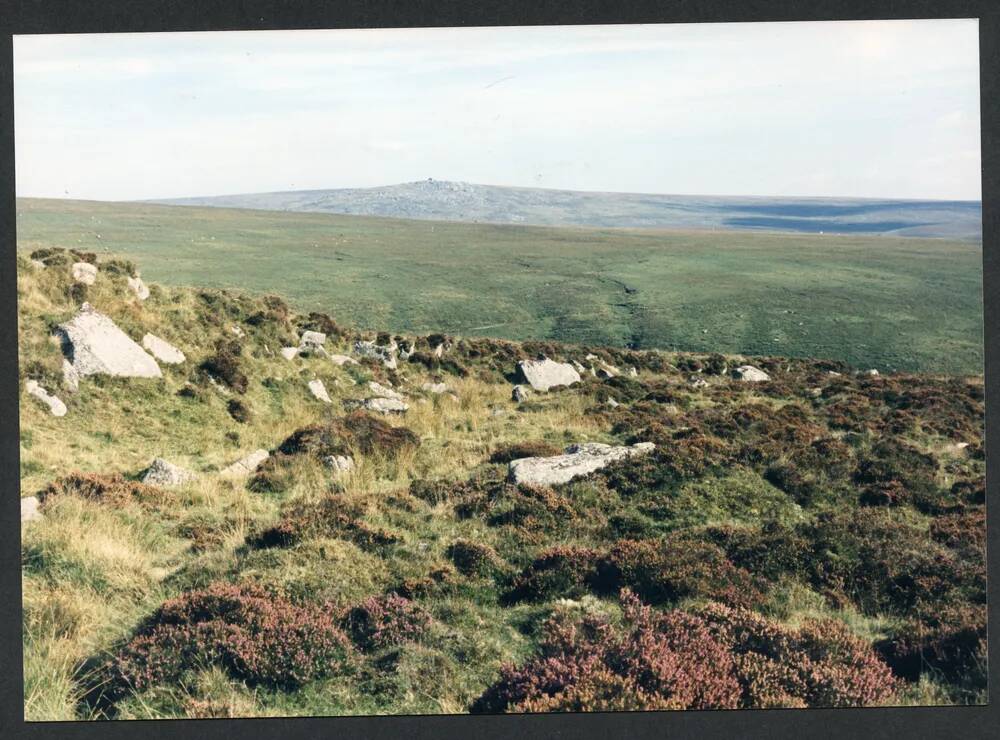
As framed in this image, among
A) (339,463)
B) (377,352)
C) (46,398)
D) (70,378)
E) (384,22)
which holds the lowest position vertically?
(339,463)

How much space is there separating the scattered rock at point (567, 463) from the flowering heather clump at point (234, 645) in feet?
13.0

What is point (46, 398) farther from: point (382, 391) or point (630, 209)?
point (630, 209)

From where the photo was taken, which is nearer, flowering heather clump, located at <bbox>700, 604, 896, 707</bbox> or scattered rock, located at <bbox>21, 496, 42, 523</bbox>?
flowering heather clump, located at <bbox>700, 604, 896, 707</bbox>

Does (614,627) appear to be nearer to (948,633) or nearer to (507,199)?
(948,633)

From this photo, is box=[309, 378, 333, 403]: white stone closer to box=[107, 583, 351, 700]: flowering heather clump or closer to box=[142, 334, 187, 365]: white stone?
box=[142, 334, 187, 365]: white stone

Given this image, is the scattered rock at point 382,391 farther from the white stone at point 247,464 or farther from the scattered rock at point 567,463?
the scattered rock at point 567,463

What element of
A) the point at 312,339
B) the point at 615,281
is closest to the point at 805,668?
the point at 312,339

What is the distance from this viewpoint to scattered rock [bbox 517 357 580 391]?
18078 millimetres

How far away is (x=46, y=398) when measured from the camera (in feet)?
39.7

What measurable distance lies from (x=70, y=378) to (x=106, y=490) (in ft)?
8.13

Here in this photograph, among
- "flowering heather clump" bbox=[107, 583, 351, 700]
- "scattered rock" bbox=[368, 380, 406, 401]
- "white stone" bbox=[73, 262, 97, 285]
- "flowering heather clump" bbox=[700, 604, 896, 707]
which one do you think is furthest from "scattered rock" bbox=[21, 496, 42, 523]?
"flowering heather clump" bbox=[700, 604, 896, 707]

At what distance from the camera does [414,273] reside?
34.8 m

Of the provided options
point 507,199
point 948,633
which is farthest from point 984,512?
point 507,199

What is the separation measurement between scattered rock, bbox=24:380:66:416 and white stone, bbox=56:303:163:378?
0.69 meters
